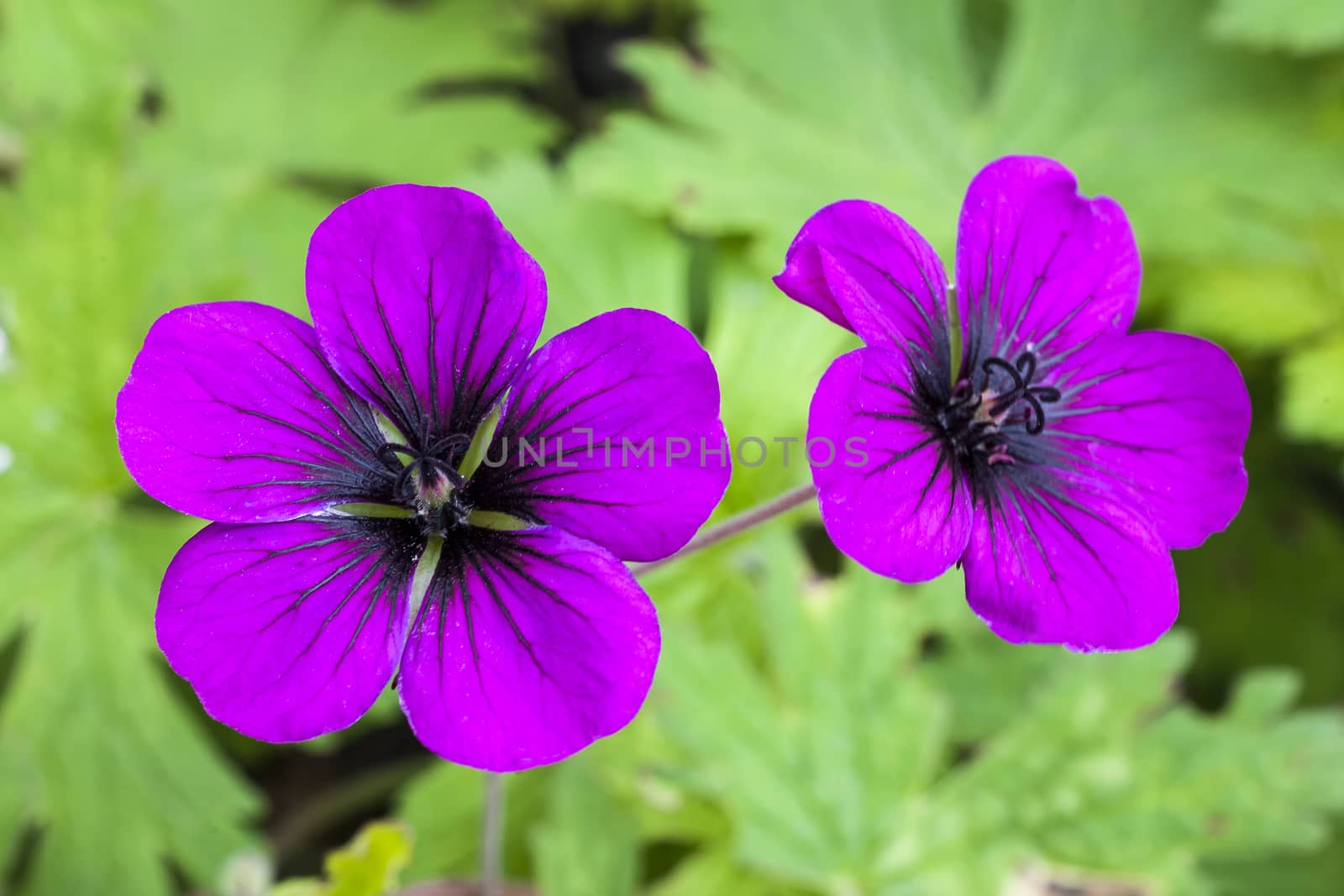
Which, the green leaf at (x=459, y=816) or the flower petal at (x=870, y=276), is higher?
the flower petal at (x=870, y=276)

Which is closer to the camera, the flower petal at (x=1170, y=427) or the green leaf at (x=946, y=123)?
the flower petal at (x=1170, y=427)

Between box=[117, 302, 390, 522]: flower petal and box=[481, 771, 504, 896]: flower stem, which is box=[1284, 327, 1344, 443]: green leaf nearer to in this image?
box=[481, 771, 504, 896]: flower stem

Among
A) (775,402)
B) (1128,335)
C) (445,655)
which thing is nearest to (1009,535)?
(1128,335)

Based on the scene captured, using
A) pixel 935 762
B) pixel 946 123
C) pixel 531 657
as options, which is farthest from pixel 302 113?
pixel 531 657

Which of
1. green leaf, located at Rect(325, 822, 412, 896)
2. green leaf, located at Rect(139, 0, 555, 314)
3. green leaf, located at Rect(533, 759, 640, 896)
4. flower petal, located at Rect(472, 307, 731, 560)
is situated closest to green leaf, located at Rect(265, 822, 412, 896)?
green leaf, located at Rect(325, 822, 412, 896)

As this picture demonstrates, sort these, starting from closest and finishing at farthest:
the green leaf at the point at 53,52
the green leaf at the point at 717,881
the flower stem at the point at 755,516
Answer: the flower stem at the point at 755,516, the green leaf at the point at 717,881, the green leaf at the point at 53,52

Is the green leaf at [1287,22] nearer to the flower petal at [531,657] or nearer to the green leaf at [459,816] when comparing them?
the flower petal at [531,657]

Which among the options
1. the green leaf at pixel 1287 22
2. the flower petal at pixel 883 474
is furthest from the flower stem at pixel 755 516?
the green leaf at pixel 1287 22
